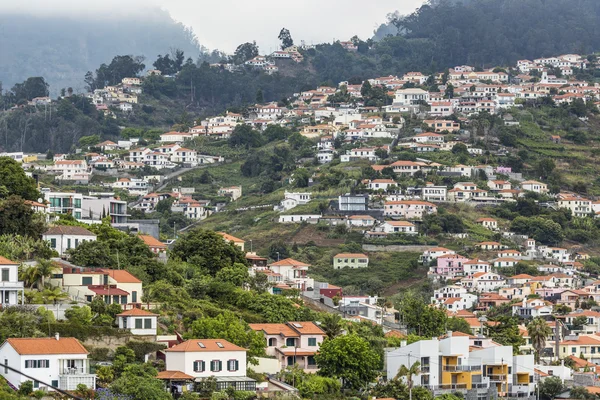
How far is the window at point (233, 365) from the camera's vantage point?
41.3 m

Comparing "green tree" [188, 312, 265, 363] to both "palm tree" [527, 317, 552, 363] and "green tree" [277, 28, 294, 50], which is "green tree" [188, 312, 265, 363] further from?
"green tree" [277, 28, 294, 50]

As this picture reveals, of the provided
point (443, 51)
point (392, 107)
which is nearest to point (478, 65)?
point (443, 51)

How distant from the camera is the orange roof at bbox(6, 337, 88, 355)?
3703 cm

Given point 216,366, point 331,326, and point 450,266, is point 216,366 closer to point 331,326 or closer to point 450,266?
point 331,326

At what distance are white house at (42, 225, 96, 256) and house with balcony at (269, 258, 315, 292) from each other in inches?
681

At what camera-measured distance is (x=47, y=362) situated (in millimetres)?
37344

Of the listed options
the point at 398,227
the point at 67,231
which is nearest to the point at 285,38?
the point at 398,227

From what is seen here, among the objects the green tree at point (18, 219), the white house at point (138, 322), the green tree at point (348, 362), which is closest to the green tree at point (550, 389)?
the green tree at point (348, 362)

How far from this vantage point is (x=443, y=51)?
180 metres

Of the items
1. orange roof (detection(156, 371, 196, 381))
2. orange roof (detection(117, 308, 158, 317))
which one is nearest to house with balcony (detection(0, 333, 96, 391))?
orange roof (detection(156, 371, 196, 381))

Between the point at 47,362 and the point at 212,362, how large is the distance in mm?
5767

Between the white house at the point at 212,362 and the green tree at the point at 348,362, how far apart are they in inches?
181

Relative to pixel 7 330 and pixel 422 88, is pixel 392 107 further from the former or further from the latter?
pixel 7 330

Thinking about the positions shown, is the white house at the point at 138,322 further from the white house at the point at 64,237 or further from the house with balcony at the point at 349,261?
the house with balcony at the point at 349,261
